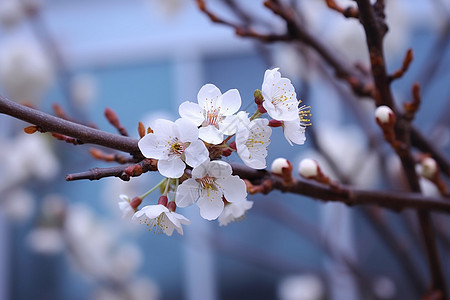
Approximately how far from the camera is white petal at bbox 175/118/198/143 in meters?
0.26

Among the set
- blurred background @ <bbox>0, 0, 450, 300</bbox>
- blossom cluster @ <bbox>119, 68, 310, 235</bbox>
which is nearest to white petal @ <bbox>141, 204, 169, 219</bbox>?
blossom cluster @ <bbox>119, 68, 310, 235</bbox>

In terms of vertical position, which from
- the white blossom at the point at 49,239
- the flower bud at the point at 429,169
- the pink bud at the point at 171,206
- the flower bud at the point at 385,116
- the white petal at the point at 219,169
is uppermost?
the white petal at the point at 219,169

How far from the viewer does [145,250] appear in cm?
193

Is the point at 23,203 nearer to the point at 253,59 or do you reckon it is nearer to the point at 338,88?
the point at 253,59

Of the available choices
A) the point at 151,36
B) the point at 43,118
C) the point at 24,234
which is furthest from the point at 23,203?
the point at 43,118

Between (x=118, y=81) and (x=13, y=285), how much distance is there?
1002 millimetres

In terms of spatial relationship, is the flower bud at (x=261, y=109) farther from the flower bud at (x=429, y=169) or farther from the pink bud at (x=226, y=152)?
the flower bud at (x=429, y=169)

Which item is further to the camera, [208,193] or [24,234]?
[24,234]

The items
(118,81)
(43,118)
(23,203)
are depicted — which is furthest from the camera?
(118,81)

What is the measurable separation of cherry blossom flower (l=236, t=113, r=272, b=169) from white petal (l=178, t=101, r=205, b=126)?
2cm

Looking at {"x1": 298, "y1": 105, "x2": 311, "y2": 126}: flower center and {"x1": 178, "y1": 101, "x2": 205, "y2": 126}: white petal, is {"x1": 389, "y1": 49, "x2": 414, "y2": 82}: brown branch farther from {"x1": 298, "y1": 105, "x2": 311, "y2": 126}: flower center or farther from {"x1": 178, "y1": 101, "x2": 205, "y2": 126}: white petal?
{"x1": 178, "y1": 101, "x2": 205, "y2": 126}: white petal

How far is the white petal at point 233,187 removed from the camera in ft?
0.93

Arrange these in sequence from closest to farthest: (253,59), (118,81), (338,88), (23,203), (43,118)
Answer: (43,118) < (338,88) < (23,203) < (253,59) < (118,81)

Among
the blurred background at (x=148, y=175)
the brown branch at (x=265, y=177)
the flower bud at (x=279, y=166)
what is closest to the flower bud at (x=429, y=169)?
the brown branch at (x=265, y=177)
